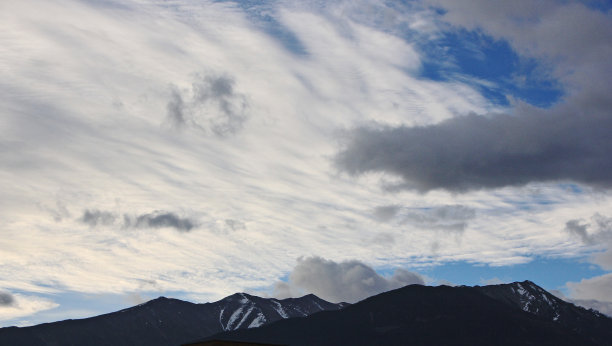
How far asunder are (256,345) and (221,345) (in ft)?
55.5

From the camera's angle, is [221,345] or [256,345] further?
[256,345]

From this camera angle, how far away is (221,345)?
148 meters

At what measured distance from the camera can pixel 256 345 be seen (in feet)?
534
